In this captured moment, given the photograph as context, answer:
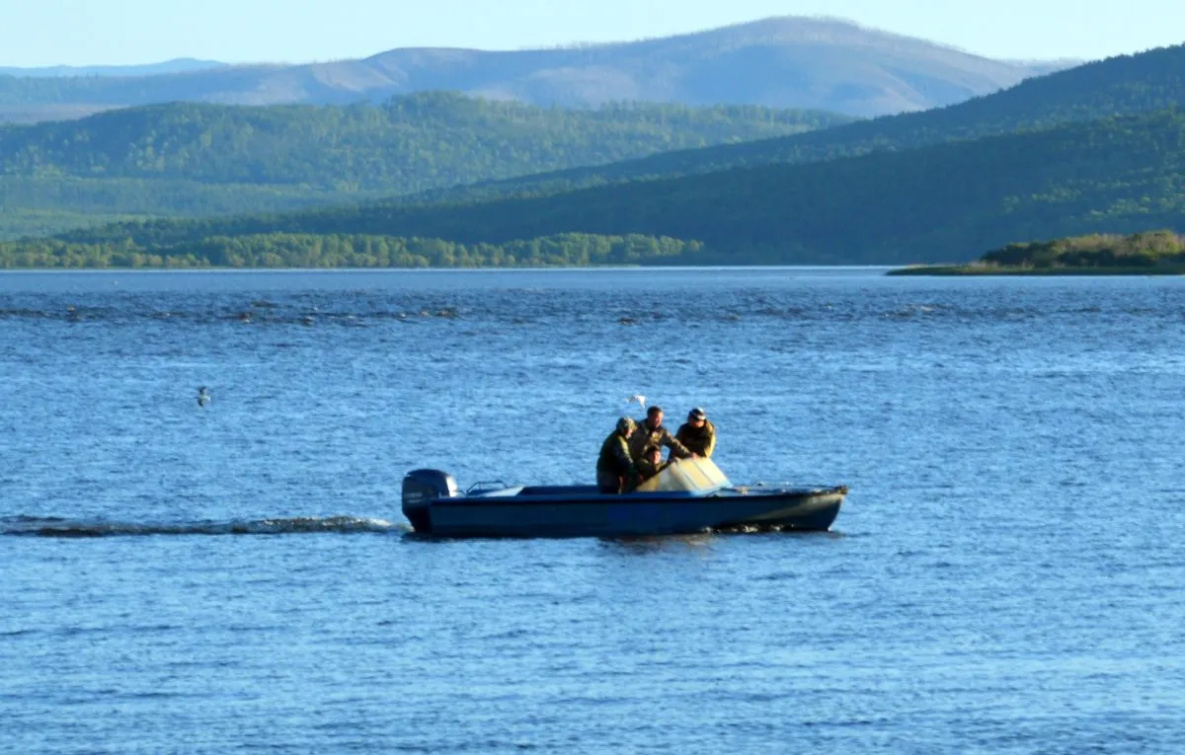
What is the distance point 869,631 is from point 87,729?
380 inches

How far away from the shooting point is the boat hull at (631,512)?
118 ft

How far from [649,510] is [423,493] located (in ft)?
11.8

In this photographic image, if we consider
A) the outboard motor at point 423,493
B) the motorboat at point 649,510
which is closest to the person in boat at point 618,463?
the motorboat at point 649,510

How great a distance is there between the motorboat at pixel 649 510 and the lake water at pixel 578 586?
1.11 ft

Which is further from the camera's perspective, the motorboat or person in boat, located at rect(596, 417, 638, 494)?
the motorboat

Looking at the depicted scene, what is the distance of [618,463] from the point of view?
3619 centimetres

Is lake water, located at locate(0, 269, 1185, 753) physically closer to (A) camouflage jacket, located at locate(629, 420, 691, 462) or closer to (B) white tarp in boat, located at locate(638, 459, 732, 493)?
(B) white tarp in boat, located at locate(638, 459, 732, 493)

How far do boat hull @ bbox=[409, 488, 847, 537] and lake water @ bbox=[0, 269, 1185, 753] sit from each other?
0.31m

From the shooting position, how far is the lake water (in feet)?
78.1

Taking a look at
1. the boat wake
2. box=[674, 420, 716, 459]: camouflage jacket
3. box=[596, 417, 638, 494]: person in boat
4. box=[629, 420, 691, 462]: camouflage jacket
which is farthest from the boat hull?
the boat wake

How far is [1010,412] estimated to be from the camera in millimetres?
63812

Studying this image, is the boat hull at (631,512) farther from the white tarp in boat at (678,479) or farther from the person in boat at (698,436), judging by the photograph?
the person in boat at (698,436)

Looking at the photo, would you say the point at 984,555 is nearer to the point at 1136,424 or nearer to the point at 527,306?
the point at 1136,424

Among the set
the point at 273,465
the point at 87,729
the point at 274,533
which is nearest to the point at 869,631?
the point at 87,729
